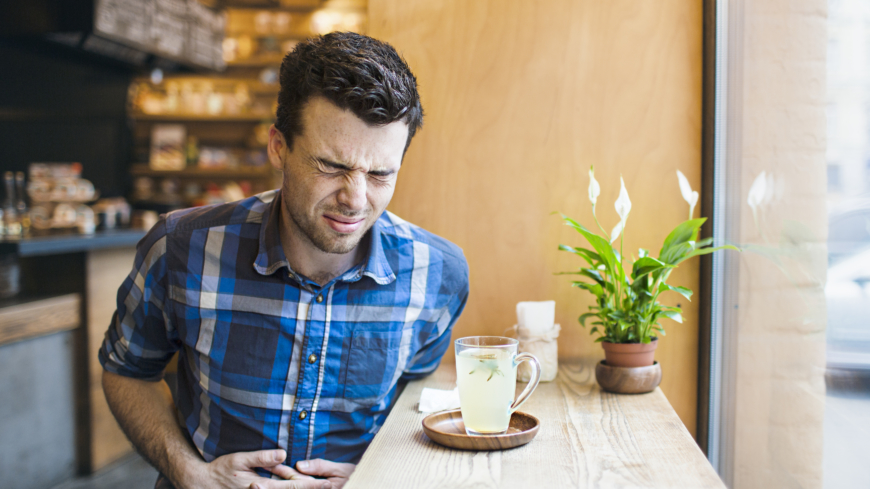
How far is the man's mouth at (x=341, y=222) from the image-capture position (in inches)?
43.2

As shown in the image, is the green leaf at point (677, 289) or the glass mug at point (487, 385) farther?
the green leaf at point (677, 289)

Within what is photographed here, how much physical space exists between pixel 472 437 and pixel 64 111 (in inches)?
174

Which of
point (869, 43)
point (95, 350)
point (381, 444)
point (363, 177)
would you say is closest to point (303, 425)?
point (381, 444)

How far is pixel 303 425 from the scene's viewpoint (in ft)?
3.82

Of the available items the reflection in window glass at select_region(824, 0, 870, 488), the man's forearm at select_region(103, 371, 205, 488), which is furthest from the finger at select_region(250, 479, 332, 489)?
the reflection in window glass at select_region(824, 0, 870, 488)

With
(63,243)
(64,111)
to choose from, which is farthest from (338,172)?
(64,111)

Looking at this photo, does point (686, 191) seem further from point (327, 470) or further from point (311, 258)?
point (327, 470)

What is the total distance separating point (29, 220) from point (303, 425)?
7.91 feet

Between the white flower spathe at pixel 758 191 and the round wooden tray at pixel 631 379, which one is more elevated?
the white flower spathe at pixel 758 191

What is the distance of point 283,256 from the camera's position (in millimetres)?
1171

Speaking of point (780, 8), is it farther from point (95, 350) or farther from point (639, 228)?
point (95, 350)

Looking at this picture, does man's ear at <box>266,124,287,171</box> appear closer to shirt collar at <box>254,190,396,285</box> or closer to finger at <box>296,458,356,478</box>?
shirt collar at <box>254,190,396,285</box>

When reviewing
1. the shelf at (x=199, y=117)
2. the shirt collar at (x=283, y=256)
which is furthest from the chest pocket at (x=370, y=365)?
the shelf at (x=199, y=117)

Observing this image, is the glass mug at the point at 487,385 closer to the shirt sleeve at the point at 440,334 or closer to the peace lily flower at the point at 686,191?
the shirt sleeve at the point at 440,334
